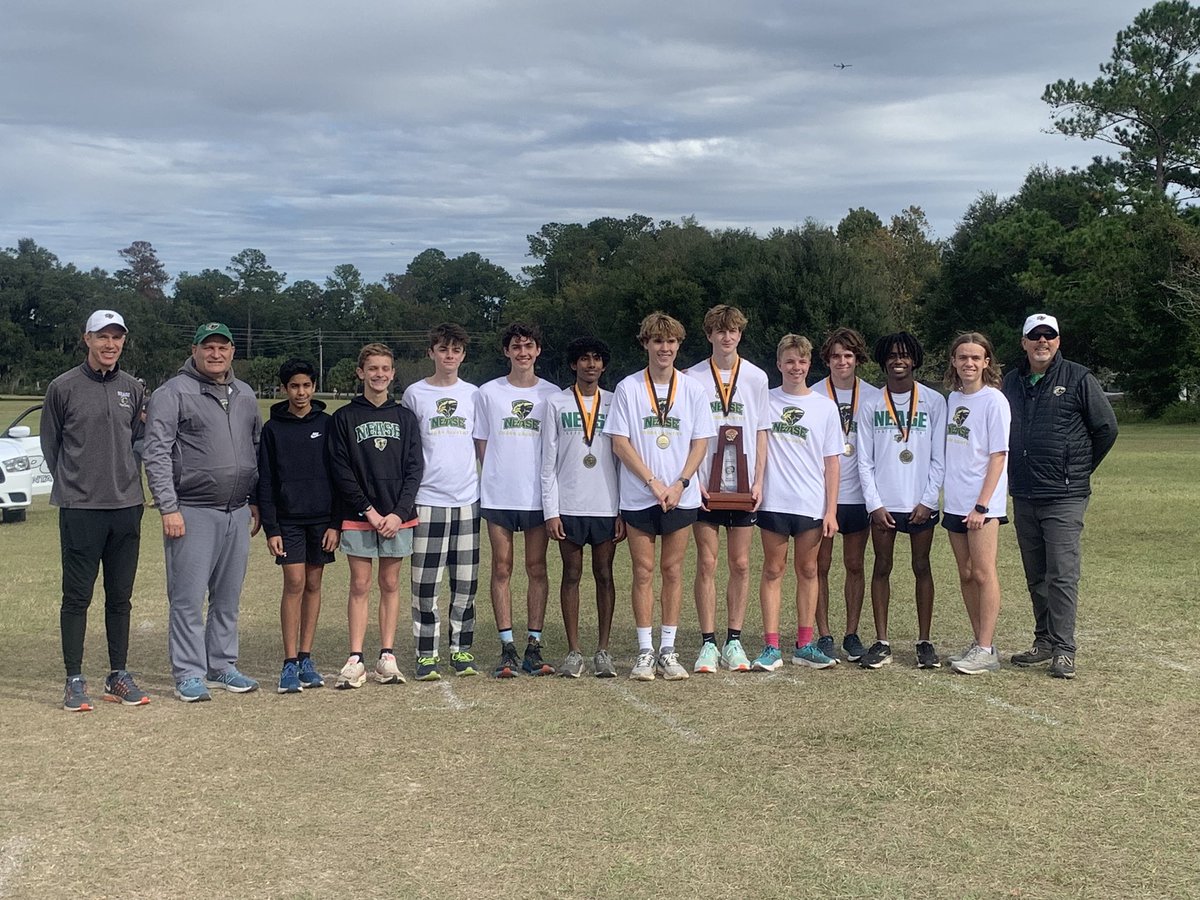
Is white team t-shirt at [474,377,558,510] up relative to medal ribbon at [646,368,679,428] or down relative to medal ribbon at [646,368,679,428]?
down

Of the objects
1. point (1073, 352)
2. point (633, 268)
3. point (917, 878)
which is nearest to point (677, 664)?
point (917, 878)

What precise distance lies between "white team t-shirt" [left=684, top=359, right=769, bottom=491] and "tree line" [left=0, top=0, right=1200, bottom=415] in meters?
34.1

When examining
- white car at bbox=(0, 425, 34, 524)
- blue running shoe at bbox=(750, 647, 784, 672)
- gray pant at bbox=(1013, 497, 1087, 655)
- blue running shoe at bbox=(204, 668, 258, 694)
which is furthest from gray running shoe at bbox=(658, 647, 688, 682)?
white car at bbox=(0, 425, 34, 524)

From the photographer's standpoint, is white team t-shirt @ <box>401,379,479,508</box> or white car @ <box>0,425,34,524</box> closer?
white team t-shirt @ <box>401,379,479,508</box>

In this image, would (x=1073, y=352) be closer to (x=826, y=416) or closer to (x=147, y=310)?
(x=826, y=416)

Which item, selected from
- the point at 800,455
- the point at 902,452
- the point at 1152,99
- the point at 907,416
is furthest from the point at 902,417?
the point at 1152,99

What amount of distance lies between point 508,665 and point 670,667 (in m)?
0.97

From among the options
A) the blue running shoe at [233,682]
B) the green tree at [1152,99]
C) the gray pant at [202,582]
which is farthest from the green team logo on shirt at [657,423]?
the green tree at [1152,99]

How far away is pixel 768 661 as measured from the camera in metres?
7.31

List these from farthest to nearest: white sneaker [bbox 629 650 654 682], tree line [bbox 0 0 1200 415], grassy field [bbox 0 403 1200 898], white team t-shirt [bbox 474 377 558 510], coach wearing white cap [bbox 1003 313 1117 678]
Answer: tree line [bbox 0 0 1200 415] < coach wearing white cap [bbox 1003 313 1117 678] < white team t-shirt [bbox 474 377 558 510] < white sneaker [bbox 629 650 654 682] < grassy field [bbox 0 403 1200 898]

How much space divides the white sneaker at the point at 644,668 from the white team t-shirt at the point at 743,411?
1059mm

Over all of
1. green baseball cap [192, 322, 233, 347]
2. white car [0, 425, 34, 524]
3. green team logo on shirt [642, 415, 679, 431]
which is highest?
green baseball cap [192, 322, 233, 347]

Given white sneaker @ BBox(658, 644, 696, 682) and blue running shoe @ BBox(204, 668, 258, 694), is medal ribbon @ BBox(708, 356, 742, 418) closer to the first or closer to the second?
white sneaker @ BBox(658, 644, 696, 682)

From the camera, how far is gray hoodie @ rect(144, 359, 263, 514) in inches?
262
